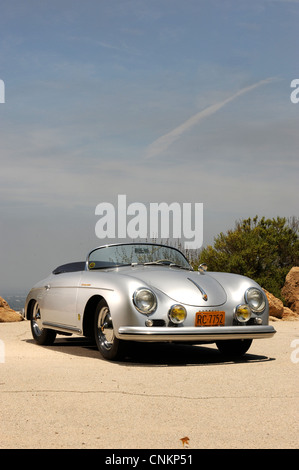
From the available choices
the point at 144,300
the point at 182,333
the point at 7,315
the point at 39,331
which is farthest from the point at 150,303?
the point at 7,315

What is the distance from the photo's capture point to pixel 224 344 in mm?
7797

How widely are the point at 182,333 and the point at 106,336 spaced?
96 cm

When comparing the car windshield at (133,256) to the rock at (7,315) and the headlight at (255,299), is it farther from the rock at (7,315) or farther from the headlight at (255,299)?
the rock at (7,315)

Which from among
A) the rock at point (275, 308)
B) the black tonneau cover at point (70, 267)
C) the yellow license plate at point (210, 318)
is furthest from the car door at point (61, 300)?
the rock at point (275, 308)

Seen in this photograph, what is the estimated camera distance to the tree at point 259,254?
20844mm

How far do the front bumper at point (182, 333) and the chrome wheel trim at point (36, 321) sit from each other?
261cm

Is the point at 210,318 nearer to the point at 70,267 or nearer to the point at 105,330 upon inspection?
the point at 105,330

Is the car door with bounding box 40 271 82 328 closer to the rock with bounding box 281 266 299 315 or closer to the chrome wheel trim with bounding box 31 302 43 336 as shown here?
the chrome wheel trim with bounding box 31 302 43 336

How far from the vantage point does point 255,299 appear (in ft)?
23.7

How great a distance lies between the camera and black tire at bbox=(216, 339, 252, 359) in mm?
7535

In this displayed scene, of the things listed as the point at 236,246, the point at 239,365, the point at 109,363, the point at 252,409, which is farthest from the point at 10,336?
the point at 236,246

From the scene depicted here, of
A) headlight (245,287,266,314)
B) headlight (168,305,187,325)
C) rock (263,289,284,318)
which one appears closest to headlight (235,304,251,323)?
headlight (245,287,266,314)
